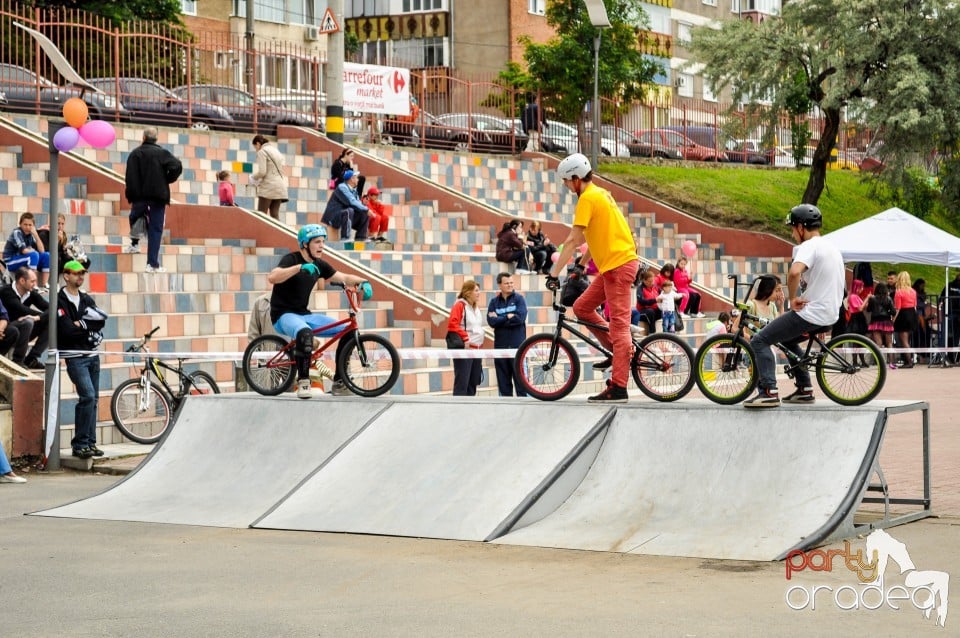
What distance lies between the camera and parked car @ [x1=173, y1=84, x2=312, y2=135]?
28.5 m

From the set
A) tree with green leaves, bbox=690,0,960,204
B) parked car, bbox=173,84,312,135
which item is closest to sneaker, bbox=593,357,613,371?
parked car, bbox=173,84,312,135

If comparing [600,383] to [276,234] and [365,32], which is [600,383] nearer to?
[276,234]

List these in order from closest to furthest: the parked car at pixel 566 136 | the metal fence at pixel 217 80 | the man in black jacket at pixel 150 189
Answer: the man in black jacket at pixel 150 189 < the metal fence at pixel 217 80 < the parked car at pixel 566 136

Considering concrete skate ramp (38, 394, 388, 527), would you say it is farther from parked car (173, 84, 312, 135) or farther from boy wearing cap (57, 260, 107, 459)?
parked car (173, 84, 312, 135)

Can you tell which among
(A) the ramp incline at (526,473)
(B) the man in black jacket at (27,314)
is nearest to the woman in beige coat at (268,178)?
(B) the man in black jacket at (27,314)

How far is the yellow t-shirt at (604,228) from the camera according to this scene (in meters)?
10.8

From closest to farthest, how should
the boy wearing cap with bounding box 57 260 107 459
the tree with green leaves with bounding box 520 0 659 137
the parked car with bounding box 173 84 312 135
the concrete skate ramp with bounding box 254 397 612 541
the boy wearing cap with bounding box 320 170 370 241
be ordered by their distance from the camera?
the concrete skate ramp with bounding box 254 397 612 541 → the boy wearing cap with bounding box 57 260 107 459 → the boy wearing cap with bounding box 320 170 370 241 → the parked car with bounding box 173 84 312 135 → the tree with green leaves with bounding box 520 0 659 137

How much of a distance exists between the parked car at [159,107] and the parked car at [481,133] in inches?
258

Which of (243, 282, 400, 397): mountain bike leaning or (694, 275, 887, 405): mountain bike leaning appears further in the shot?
(243, 282, 400, 397): mountain bike leaning

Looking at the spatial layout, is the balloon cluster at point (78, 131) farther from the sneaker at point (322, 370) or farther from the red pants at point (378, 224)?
the red pants at point (378, 224)

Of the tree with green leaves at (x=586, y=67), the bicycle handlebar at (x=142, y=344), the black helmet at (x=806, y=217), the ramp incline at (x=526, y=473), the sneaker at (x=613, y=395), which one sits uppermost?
the tree with green leaves at (x=586, y=67)

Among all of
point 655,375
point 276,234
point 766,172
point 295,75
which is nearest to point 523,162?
point 295,75

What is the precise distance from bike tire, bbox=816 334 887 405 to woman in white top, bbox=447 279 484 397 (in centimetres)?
685

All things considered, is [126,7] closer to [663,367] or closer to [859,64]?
[859,64]
